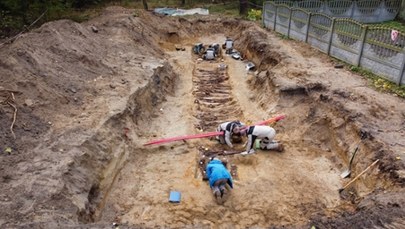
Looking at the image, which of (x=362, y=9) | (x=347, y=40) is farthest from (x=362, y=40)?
(x=362, y=9)

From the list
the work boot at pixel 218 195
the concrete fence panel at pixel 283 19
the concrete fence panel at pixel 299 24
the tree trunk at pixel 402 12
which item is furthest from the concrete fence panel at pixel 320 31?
the tree trunk at pixel 402 12

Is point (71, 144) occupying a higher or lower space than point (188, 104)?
higher

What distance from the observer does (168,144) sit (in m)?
9.87

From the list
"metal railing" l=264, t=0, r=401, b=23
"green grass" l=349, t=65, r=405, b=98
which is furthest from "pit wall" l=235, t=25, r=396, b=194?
"metal railing" l=264, t=0, r=401, b=23

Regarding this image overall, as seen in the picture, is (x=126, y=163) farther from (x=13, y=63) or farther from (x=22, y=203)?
(x=13, y=63)

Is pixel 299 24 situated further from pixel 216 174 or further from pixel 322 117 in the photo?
pixel 216 174

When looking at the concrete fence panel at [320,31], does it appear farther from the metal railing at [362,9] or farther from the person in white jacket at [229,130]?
the person in white jacket at [229,130]

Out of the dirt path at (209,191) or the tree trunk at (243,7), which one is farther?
the tree trunk at (243,7)

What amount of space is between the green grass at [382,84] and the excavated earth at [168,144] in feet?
1.44

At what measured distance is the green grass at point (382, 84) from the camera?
10.5 metres

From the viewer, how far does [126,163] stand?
29.2ft

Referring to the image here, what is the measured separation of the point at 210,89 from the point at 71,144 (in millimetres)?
7722

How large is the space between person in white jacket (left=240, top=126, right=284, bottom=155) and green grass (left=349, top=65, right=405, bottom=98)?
423cm

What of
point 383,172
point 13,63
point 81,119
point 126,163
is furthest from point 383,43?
point 13,63
